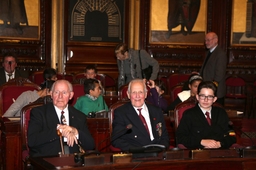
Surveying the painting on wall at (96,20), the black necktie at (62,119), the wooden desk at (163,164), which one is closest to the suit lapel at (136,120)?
the black necktie at (62,119)

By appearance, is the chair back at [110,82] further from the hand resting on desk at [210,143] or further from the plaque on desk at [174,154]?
the plaque on desk at [174,154]

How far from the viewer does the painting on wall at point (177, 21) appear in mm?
11703

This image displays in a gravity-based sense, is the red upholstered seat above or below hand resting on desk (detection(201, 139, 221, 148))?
below

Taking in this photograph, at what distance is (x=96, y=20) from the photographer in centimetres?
1137

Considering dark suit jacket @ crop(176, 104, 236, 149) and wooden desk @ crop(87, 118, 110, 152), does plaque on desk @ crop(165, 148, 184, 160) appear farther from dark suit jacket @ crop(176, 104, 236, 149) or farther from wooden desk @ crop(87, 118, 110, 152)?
wooden desk @ crop(87, 118, 110, 152)

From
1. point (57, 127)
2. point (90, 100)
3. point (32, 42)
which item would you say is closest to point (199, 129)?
point (57, 127)

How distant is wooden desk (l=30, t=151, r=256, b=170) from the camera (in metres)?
3.28

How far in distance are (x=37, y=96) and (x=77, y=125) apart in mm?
1497

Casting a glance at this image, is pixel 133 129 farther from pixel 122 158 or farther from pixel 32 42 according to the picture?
pixel 32 42

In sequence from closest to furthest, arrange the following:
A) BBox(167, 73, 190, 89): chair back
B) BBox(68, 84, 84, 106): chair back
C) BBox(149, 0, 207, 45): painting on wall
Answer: BBox(68, 84, 84, 106): chair back < BBox(167, 73, 190, 89): chair back < BBox(149, 0, 207, 45): painting on wall

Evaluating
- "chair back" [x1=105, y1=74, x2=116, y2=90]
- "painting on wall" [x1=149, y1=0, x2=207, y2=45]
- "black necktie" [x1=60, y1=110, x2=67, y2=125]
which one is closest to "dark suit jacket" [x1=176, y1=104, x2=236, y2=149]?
"black necktie" [x1=60, y1=110, x2=67, y2=125]

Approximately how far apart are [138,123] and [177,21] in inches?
294

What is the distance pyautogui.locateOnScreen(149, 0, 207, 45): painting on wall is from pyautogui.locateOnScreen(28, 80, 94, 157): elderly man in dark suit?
7.45m

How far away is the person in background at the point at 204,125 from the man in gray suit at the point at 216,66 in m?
2.85
